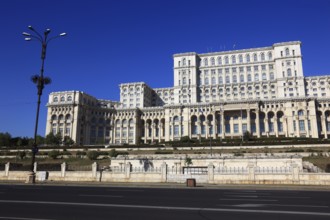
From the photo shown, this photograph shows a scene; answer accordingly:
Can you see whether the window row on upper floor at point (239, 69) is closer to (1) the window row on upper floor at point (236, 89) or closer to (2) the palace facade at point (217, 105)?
(2) the palace facade at point (217, 105)

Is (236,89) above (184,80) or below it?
below

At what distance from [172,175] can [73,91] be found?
345ft

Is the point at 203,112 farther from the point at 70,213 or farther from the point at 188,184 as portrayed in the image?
the point at 70,213

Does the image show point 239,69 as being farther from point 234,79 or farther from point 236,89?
point 236,89

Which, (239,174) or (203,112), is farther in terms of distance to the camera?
(203,112)

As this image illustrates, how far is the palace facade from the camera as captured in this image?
107875mm

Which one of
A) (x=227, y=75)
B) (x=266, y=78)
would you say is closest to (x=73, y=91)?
(x=227, y=75)

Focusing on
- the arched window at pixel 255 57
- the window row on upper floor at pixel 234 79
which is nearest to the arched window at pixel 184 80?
the window row on upper floor at pixel 234 79

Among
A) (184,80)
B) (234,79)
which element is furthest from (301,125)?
(184,80)

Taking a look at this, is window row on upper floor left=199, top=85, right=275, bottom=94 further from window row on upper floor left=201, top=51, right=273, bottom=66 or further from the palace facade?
window row on upper floor left=201, top=51, right=273, bottom=66

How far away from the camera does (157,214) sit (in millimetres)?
10531

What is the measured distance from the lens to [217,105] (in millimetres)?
113750

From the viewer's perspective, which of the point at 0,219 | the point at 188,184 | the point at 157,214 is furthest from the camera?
the point at 188,184

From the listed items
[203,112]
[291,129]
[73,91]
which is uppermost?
[73,91]
